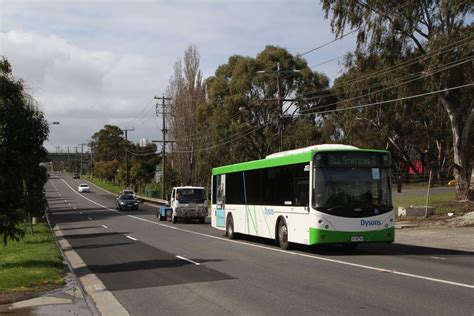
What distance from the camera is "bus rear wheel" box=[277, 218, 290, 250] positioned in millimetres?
18641

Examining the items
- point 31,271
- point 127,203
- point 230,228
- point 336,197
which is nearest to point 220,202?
point 230,228

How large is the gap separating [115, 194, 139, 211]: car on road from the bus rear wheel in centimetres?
4305

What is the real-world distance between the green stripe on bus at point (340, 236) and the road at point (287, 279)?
1.54 ft

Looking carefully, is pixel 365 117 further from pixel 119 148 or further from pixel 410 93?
pixel 119 148

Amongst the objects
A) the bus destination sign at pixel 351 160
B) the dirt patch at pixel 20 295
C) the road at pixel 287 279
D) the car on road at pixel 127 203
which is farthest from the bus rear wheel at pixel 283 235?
the car on road at pixel 127 203

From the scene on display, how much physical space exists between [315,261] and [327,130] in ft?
157

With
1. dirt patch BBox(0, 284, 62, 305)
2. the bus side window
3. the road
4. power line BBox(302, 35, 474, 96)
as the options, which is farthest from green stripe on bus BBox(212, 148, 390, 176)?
power line BBox(302, 35, 474, 96)

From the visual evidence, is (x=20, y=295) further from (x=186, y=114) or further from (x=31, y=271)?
(x=186, y=114)

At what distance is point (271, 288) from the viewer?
11055 millimetres

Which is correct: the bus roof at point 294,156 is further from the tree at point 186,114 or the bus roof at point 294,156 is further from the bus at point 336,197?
the tree at point 186,114

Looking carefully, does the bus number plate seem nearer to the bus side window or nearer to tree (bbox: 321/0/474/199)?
the bus side window

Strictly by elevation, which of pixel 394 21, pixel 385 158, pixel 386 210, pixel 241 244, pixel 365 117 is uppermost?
pixel 394 21

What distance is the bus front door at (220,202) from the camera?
25.4 metres

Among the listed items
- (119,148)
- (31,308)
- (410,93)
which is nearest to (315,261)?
(31,308)
